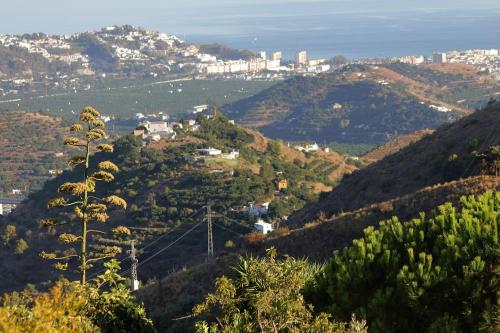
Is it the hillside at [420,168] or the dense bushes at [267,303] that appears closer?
the dense bushes at [267,303]

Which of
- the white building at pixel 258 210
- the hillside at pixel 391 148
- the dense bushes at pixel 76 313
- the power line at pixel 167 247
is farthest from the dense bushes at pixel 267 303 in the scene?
the hillside at pixel 391 148

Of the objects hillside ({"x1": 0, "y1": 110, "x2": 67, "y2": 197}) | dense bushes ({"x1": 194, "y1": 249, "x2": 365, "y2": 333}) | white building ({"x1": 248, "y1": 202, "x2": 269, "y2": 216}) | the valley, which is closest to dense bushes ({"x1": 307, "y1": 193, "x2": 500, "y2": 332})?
the valley

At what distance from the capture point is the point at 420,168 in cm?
3662

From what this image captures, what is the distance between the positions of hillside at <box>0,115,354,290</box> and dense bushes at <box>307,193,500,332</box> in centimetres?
2533

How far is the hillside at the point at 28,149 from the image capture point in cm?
9631

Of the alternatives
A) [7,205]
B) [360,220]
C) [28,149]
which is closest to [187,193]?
[360,220]

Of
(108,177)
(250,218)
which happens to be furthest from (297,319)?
(250,218)

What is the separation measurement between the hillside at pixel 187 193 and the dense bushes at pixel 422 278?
2533 centimetres

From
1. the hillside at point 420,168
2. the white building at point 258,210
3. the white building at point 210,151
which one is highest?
the hillside at point 420,168

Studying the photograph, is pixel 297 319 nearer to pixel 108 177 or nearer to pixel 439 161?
pixel 108 177

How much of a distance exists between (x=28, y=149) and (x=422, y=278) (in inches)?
3830

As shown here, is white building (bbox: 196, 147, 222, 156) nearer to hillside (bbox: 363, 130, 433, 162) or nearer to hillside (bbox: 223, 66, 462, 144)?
hillside (bbox: 363, 130, 433, 162)

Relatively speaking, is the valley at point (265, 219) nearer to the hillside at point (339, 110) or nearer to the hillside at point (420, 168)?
the hillside at point (420, 168)

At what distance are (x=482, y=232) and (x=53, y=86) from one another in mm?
188248
